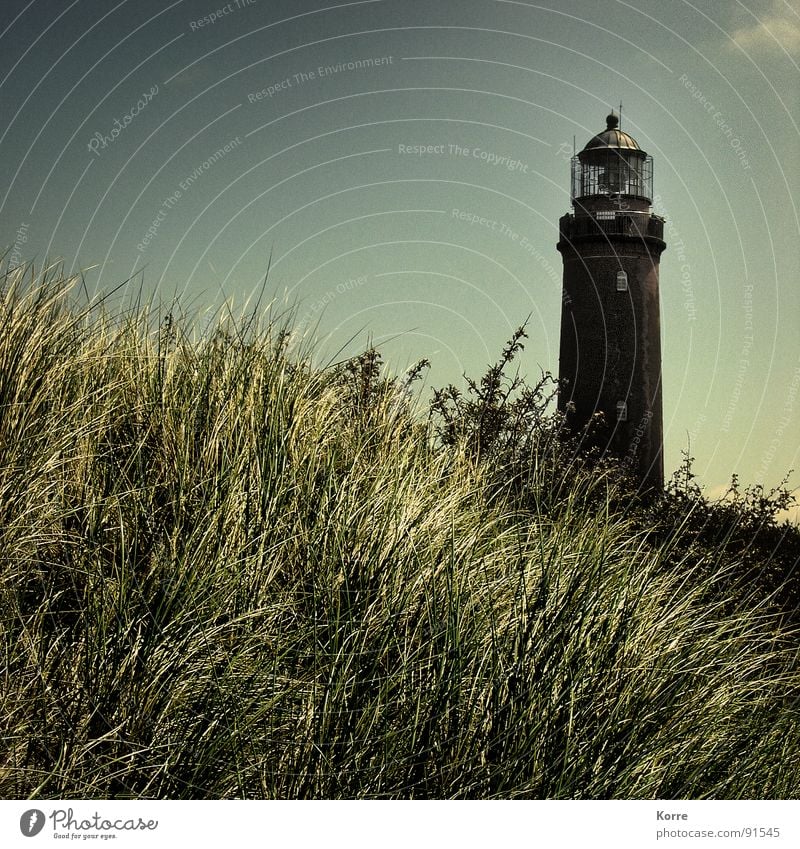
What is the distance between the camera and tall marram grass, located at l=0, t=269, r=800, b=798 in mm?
2068

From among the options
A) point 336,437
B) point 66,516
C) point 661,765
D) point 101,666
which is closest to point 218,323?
point 336,437

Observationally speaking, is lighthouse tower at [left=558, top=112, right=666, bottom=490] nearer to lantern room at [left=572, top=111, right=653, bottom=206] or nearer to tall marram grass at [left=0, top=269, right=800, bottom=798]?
lantern room at [left=572, top=111, right=653, bottom=206]

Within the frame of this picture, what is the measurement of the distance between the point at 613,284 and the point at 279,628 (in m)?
13.3

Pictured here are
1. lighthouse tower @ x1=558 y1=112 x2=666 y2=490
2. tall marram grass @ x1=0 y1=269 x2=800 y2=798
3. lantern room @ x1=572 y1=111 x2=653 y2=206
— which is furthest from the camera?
lantern room @ x1=572 y1=111 x2=653 y2=206

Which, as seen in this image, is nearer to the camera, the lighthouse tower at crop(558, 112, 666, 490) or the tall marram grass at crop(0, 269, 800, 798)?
the tall marram grass at crop(0, 269, 800, 798)

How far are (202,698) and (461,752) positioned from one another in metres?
0.76

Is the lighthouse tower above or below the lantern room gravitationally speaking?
below

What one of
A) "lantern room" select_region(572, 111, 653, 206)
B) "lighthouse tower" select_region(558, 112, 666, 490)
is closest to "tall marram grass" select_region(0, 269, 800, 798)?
"lighthouse tower" select_region(558, 112, 666, 490)

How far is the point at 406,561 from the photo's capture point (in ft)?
9.09

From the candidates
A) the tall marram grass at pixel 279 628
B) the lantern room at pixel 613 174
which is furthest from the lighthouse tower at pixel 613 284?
the tall marram grass at pixel 279 628

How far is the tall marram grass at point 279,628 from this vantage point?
2068mm

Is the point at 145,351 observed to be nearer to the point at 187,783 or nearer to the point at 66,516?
the point at 66,516

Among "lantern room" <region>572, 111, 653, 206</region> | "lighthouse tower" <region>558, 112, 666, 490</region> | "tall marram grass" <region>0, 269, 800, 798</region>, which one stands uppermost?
"lantern room" <region>572, 111, 653, 206</region>

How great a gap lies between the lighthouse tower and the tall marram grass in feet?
35.0
